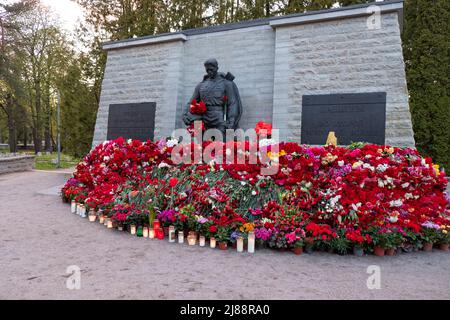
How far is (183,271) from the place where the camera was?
281 cm

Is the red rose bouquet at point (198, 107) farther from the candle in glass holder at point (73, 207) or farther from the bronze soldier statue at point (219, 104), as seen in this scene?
the candle in glass holder at point (73, 207)

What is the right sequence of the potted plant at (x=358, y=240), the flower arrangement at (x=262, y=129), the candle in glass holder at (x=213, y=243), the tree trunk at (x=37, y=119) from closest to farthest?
1. the potted plant at (x=358, y=240)
2. the candle in glass holder at (x=213, y=243)
3. the flower arrangement at (x=262, y=129)
4. the tree trunk at (x=37, y=119)

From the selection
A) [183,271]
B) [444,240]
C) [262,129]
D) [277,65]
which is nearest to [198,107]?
[262,129]

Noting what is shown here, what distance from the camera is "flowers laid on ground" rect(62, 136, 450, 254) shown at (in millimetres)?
3539

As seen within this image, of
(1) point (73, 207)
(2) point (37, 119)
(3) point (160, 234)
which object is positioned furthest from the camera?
(2) point (37, 119)

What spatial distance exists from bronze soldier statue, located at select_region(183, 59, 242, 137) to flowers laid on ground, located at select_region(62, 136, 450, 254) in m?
1.71

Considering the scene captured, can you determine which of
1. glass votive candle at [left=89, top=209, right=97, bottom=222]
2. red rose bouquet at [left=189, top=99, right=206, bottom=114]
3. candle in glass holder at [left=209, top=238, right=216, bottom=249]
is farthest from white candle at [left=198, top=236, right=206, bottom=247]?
red rose bouquet at [left=189, top=99, right=206, bottom=114]

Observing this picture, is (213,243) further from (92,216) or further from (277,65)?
(277,65)

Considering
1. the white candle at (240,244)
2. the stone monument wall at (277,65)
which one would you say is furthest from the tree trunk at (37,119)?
the white candle at (240,244)

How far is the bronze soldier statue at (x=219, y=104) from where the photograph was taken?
21.6 feet

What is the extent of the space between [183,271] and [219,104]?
4399 millimetres

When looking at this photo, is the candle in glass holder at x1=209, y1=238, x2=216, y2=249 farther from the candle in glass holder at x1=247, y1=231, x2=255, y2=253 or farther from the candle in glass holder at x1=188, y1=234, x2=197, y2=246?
the candle in glass holder at x1=247, y1=231, x2=255, y2=253

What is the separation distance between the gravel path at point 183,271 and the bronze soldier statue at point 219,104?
3.27m
